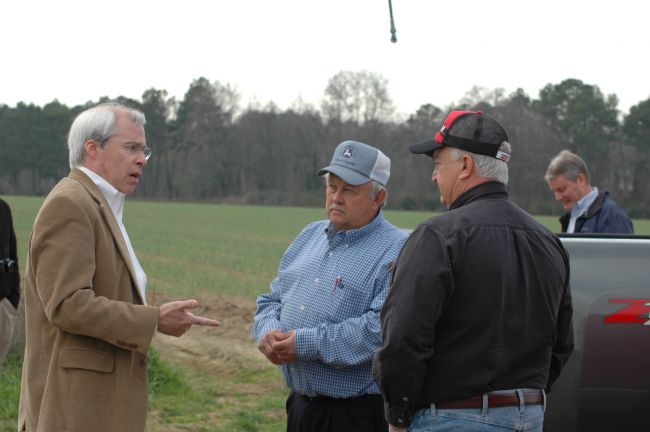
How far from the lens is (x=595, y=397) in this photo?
4.16 m

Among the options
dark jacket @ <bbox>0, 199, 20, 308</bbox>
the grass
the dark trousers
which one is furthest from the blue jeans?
the grass

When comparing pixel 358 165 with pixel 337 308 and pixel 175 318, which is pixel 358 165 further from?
pixel 175 318

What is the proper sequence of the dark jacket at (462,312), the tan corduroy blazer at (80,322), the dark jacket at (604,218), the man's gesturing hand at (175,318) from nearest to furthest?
the dark jacket at (462,312) < the tan corduroy blazer at (80,322) < the man's gesturing hand at (175,318) < the dark jacket at (604,218)

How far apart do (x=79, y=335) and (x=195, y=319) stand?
43 centimetres

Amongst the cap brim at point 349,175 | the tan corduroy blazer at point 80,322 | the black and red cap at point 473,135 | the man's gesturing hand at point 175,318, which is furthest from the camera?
the cap brim at point 349,175

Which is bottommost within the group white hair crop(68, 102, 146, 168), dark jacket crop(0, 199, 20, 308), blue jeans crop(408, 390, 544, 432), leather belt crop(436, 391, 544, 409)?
blue jeans crop(408, 390, 544, 432)

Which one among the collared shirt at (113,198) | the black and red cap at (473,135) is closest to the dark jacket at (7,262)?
the collared shirt at (113,198)

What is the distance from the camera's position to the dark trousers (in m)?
3.60

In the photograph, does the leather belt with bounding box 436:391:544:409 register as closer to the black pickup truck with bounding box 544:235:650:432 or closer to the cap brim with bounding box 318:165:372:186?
the cap brim with bounding box 318:165:372:186

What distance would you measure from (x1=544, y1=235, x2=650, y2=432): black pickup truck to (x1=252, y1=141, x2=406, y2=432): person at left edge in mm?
1102

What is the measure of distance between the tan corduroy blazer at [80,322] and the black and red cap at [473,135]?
126 cm

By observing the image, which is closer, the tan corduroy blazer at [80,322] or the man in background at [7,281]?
the tan corduroy blazer at [80,322]

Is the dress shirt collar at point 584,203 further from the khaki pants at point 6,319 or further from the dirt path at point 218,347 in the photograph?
the khaki pants at point 6,319

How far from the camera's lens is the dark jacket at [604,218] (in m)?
6.07
